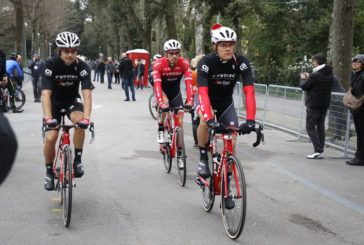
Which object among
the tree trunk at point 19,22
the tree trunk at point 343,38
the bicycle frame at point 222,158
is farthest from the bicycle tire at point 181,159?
the tree trunk at point 19,22

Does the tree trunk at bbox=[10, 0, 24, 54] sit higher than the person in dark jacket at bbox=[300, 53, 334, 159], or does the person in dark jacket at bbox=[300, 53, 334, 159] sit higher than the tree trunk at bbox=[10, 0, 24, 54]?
the tree trunk at bbox=[10, 0, 24, 54]

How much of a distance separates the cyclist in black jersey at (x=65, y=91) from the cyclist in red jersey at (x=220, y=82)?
132 cm

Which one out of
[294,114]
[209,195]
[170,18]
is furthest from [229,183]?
[170,18]

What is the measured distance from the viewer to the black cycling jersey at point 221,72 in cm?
526

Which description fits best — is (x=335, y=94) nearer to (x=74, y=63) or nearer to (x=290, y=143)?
(x=290, y=143)

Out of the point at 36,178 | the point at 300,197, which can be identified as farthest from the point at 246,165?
the point at 36,178

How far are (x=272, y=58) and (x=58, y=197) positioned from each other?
3197 cm

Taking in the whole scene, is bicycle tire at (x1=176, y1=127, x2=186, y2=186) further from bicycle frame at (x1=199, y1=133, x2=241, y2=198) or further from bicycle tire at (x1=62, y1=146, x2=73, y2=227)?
bicycle tire at (x1=62, y1=146, x2=73, y2=227)

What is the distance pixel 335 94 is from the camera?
9.95 meters

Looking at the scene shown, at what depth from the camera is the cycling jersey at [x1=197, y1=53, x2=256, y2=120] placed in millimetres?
5137

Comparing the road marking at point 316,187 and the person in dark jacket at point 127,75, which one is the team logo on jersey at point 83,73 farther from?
the person in dark jacket at point 127,75

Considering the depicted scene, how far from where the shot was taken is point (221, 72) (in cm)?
535

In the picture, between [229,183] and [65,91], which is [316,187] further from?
[65,91]

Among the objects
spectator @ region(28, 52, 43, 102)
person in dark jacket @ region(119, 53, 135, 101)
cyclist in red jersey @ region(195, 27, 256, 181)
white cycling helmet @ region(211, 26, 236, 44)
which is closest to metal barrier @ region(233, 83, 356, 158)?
cyclist in red jersey @ region(195, 27, 256, 181)
